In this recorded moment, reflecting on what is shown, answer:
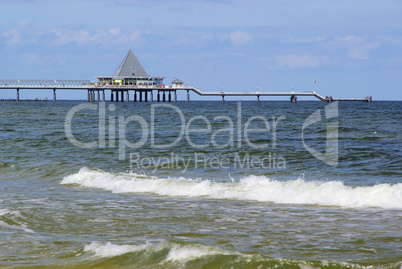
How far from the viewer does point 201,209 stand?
9.56m

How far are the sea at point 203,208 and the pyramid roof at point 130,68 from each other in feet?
324

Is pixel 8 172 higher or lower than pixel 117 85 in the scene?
lower

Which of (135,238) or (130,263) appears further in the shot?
(135,238)

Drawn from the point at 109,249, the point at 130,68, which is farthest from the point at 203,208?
the point at 130,68

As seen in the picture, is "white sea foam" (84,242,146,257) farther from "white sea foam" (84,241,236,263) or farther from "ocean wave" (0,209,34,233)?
"ocean wave" (0,209,34,233)

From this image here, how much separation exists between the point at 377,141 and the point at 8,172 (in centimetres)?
1610

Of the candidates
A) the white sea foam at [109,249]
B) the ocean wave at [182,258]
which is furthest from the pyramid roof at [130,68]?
the ocean wave at [182,258]

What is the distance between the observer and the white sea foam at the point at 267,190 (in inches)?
401

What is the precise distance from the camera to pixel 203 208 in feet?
31.7

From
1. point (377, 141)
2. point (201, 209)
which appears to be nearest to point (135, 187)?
point (201, 209)

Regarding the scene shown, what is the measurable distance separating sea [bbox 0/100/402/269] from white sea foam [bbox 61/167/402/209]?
33mm

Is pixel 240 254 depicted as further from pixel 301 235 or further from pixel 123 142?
pixel 123 142

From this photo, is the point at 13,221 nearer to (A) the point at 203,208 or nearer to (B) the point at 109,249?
(B) the point at 109,249

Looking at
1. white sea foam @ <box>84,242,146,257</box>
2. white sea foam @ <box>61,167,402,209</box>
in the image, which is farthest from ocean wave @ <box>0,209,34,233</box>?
white sea foam @ <box>61,167,402,209</box>
